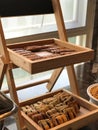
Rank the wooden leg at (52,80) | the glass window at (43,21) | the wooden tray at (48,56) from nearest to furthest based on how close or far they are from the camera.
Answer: the wooden tray at (48,56)
the wooden leg at (52,80)
the glass window at (43,21)

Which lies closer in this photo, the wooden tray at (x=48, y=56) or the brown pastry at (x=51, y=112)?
the wooden tray at (x=48, y=56)

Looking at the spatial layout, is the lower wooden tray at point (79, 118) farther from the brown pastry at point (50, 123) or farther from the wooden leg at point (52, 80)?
the wooden leg at point (52, 80)

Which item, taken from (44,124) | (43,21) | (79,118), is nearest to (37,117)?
(44,124)

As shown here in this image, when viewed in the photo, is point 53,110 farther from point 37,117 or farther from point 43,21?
point 43,21

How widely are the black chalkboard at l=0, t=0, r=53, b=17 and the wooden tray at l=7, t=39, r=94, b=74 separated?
0.16 metres

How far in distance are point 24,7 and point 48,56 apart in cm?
27

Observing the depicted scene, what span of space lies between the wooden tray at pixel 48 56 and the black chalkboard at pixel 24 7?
6.3 inches

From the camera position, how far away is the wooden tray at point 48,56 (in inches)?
36.8

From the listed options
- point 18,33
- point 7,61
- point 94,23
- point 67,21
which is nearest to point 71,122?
point 7,61

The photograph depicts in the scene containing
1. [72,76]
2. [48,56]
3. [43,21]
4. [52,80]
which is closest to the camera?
[48,56]

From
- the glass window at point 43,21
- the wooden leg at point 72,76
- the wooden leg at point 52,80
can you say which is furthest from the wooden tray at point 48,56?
the glass window at point 43,21

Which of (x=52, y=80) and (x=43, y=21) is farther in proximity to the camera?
(x=43, y=21)

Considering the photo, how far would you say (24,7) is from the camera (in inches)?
43.9

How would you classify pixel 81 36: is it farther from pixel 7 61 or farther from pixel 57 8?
pixel 7 61
